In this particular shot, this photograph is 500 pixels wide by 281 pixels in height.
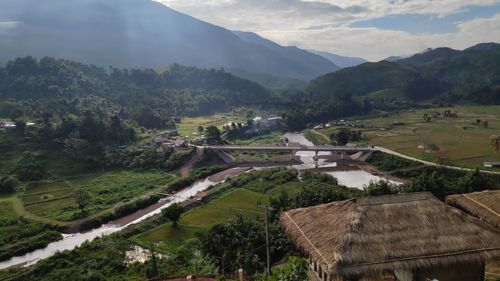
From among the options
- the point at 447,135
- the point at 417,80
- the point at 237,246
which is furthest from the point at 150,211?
the point at 417,80

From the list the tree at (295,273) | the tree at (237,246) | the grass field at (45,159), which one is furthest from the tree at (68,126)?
the tree at (295,273)

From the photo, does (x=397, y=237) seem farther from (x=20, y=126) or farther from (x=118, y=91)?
(x=118, y=91)

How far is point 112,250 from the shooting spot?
103 ft

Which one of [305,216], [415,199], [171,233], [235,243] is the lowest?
[171,233]

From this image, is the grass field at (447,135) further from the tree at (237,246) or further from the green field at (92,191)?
the tree at (237,246)

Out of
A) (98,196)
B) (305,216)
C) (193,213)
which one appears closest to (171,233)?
(193,213)

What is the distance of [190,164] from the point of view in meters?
65.2

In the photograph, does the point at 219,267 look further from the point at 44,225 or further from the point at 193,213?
the point at 44,225

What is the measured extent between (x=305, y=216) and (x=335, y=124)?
8653 cm

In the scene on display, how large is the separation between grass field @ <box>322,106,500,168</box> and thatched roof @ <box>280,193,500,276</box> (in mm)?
44451

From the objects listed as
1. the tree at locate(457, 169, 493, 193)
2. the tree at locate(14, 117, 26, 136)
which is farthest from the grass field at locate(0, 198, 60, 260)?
the tree at locate(457, 169, 493, 193)

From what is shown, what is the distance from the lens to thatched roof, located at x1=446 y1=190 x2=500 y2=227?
18.5 m

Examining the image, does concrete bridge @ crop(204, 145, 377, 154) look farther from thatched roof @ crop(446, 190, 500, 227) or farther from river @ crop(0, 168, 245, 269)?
thatched roof @ crop(446, 190, 500, 227)

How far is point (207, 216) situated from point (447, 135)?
51540 millimetres
